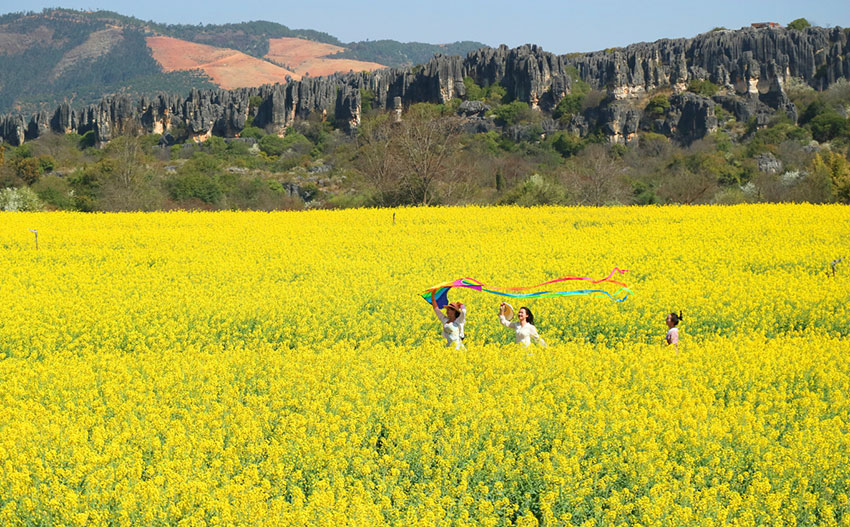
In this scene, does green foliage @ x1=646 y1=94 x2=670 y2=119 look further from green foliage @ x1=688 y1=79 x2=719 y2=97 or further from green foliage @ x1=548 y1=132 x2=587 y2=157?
green foliage @ x1=548 y1=132 x2=587 y2=157

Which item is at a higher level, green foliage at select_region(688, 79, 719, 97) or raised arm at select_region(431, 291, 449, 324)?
green foliage at select_region(688, 79, 719, 97)

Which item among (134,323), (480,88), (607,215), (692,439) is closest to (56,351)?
(134,323)

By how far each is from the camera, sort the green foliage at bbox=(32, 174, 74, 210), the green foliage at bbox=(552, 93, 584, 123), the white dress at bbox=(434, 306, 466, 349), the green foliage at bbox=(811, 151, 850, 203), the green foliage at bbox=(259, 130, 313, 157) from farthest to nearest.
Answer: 1. the green foliage at bbox=(552, 93, 584, 123)
2. the green foliage at bbox=(259, 130, 313, 157)
3. the green foliage at bbox=(32, 174, 74, 210)
4. the green foliage at bbox=(811, 151, 850, 203)
5. the white dress at bbox=(434, 306, 466, 349)

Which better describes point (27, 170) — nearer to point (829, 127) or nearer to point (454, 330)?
point (454, 330)

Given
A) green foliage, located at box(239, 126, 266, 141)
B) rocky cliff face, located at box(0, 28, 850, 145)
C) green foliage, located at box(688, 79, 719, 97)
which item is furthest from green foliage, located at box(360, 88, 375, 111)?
green foliage, located at box(688, 79, 719, 97)

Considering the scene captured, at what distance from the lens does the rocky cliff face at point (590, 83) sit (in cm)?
11675

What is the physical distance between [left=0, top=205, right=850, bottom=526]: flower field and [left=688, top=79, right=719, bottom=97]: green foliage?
11238 centimetres

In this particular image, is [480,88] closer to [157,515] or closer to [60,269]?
[60,269]

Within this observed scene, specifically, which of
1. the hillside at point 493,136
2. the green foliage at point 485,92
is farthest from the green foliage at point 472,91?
the hillside at point 493,136

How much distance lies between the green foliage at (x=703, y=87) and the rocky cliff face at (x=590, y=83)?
1.46 meters

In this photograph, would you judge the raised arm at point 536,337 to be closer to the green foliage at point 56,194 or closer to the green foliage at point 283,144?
the green foliage at point 56,194

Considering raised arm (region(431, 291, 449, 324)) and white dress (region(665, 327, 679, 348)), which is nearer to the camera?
white dress (region(665, 327, 679, 348))

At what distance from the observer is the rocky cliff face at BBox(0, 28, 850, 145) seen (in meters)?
117

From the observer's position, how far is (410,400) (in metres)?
8.75
